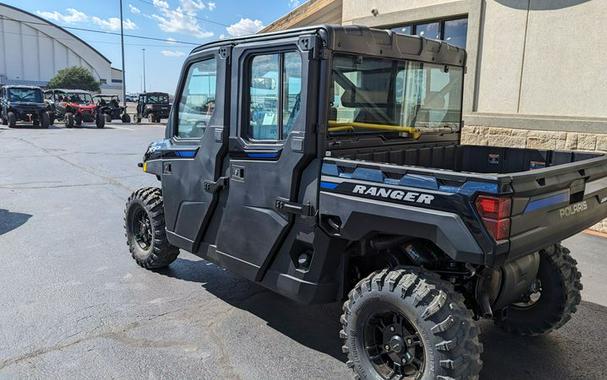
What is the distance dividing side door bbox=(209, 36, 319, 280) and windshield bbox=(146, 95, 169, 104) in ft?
110

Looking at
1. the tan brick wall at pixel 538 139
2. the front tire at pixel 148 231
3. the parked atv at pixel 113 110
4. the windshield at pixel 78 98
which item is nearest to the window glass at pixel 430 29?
the tan brick wall at pixel 538 139

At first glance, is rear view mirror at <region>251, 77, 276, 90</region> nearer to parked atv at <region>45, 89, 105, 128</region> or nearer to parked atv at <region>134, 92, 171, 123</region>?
parked atv at <region>45, 89, 105, 128</region>

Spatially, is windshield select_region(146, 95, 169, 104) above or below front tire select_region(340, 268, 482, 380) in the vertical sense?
above

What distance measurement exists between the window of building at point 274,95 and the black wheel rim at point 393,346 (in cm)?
145

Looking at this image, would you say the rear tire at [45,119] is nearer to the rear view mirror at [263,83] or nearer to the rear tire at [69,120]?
the rear tire at [69,120]

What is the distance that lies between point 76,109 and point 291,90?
27984 mm

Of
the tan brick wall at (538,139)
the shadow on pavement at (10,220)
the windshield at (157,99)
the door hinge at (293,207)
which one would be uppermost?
the windshield at (157,99)

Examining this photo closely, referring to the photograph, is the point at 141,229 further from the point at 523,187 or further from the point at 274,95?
the point at 523,187

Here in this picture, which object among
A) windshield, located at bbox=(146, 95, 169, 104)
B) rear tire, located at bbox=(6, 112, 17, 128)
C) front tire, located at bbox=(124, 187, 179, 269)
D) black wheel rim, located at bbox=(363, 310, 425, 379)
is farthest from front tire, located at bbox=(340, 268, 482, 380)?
windshield, located at bbox=(146, 95, 169, 104)

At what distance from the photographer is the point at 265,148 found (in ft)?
12.6

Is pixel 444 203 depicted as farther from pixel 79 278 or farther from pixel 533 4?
pixel 533 4

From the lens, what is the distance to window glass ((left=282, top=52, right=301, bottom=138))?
3.60 meters

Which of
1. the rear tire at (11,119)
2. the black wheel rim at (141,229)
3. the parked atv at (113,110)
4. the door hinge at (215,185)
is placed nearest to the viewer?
the door hinge at (215,185)

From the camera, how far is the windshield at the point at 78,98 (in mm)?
29953
